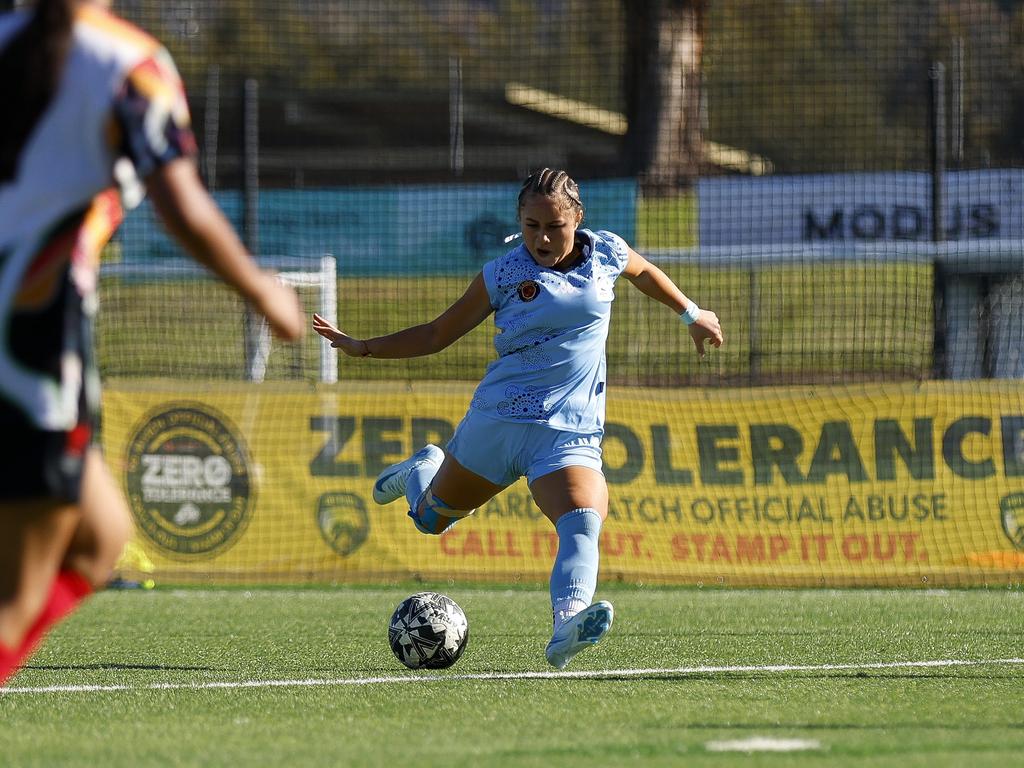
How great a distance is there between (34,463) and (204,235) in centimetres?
62

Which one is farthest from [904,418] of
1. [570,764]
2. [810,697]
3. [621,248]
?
[570,764]

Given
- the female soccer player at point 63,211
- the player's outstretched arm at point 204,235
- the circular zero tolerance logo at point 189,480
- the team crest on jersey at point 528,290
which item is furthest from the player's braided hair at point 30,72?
the circular zero tolerance logo at point 189,480

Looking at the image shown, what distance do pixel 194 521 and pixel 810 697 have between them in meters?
6.81

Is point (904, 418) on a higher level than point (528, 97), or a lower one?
lower

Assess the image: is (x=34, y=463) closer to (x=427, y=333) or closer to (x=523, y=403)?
(x=523, y=403)

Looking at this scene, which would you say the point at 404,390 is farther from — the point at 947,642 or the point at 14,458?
the point at 14,458

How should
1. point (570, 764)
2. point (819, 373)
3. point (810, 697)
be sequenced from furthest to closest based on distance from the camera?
point (819, 373) → point (810, 697) → point (570, 764)

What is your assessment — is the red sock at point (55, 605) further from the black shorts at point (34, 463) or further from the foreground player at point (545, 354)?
the foreground player at point (545, 354)

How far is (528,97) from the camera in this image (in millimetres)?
31266

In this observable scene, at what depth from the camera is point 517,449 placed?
6.73 m

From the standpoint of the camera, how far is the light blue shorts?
21.8 ft

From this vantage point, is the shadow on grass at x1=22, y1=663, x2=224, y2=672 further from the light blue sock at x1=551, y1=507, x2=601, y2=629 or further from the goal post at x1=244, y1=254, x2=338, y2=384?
the goal post at x1=244, y1=254, x2=338, y2=384

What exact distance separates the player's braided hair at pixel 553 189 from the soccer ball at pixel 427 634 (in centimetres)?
170

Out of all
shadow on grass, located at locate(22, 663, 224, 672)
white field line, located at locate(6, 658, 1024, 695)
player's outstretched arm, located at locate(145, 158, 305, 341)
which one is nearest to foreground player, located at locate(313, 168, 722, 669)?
white field line, located at locate(6, 658, 1024, 695)
